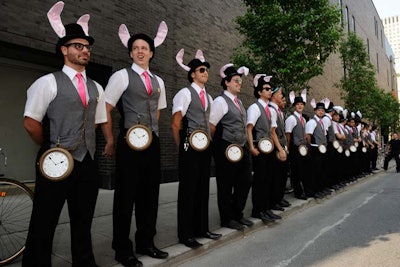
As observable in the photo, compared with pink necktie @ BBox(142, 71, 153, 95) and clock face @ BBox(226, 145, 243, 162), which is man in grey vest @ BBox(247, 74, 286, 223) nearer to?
clock face @ BBox(226, 145, 243, 162)

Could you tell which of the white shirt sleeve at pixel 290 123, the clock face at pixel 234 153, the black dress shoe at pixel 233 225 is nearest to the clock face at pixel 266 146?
the clock face at pixel 234 153

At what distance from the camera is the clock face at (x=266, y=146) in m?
5.21

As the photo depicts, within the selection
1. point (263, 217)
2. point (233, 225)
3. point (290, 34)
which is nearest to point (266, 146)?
point (263, 217)

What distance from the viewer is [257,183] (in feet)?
17.4

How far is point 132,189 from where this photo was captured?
11.0ft

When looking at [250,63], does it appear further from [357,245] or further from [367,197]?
[357,245]

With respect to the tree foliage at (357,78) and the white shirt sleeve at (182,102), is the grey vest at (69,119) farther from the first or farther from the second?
the tree foliage at (357,78)

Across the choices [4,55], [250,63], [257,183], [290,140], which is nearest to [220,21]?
[250,63]

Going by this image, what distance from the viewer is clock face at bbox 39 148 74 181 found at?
8.77ft

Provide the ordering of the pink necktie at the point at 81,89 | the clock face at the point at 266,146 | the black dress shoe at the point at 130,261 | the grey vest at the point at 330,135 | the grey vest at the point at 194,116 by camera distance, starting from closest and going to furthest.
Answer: the pink necktie at the point at 81,89 < the black dress shoe at the point at 130,261 < the grey vest at the point at 194,116 < the clock face at the point at 266,146 < the grey vest at the point at 330,135

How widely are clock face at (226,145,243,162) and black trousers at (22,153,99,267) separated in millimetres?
2004

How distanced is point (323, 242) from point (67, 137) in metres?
3.45

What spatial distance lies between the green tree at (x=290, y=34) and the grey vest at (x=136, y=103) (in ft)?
17.0

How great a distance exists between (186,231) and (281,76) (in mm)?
5527
